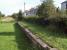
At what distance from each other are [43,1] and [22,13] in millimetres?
42985

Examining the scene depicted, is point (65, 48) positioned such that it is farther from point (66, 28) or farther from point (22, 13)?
point (22, 13)

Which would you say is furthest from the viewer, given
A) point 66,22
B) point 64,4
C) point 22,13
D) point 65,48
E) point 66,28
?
point 22,13

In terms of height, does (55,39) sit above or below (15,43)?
above

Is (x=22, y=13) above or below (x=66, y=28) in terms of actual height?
below

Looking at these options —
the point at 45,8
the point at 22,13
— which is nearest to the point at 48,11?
the point at 45,8

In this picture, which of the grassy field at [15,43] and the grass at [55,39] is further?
the grassy field at [15,43]

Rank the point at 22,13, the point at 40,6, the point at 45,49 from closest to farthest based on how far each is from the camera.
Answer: the point at 45,49
the point at 40,6
the point at 22,13

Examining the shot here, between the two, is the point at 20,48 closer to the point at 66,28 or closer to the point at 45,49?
the point at 45,49

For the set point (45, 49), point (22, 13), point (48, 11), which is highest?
point (45, 49)

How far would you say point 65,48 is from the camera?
9844 millimetres

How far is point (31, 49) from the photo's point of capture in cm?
1054

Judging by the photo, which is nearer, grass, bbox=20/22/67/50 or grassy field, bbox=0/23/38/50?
grass, bbox=20/22/67/50

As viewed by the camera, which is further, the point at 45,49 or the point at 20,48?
the point at 20,48

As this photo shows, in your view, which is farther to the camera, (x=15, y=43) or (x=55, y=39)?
(x=55, y=39)
